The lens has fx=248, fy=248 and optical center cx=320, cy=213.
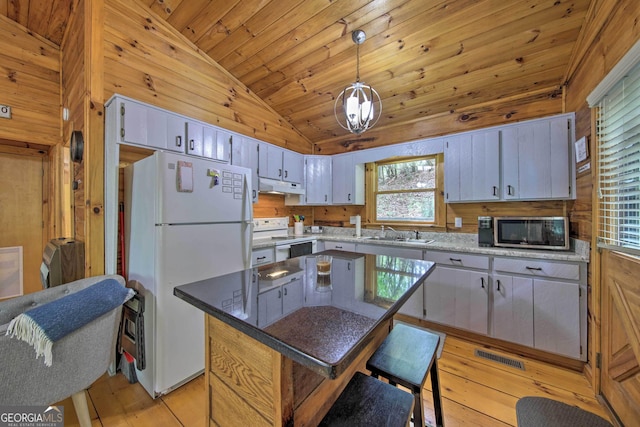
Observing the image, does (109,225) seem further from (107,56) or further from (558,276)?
(558,276)

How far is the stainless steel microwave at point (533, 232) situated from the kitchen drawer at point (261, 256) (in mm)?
2398

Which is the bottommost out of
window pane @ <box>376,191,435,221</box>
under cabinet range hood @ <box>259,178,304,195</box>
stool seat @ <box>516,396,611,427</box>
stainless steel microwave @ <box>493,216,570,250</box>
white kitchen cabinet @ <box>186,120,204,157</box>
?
stool seat @ <box>516,396,611,427</box>

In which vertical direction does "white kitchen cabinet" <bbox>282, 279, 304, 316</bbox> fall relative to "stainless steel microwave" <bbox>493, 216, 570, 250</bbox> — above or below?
below

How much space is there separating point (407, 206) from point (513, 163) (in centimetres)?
128

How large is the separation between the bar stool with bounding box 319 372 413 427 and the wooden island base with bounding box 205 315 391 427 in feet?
0.40

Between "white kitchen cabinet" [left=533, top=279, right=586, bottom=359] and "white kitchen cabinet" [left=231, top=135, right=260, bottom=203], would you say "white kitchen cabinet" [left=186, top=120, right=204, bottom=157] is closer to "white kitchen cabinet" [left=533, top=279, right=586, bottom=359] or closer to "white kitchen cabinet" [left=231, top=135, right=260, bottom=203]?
"white kitchen cabinet" [left=231, top=135, right=260, bottom=203]

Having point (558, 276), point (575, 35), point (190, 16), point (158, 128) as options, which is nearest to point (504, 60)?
point (575, 35)

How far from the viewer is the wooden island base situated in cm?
84

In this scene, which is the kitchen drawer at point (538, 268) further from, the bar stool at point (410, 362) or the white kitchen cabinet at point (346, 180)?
the white kitchen cabinet at point (346, 180)

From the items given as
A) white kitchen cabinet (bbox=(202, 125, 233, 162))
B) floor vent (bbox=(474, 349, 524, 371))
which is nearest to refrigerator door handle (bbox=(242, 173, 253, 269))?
white kitchen cabinet (bbox=(202, 125, 233, 162))

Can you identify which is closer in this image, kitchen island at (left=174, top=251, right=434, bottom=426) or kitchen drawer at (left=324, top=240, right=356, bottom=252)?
kitchen island at (left=174, top=251, right=434, bottom=426)

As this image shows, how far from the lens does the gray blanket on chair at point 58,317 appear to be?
105cm

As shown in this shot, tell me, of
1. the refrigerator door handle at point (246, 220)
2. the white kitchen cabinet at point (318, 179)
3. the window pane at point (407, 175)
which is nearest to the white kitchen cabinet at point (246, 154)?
the refrigerator door handle at point (246, 220)

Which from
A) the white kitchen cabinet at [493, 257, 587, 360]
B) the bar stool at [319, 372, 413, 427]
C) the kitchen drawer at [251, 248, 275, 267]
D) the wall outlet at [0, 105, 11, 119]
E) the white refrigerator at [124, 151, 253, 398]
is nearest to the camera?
the bar stool at [319, 372, 413, 427]
